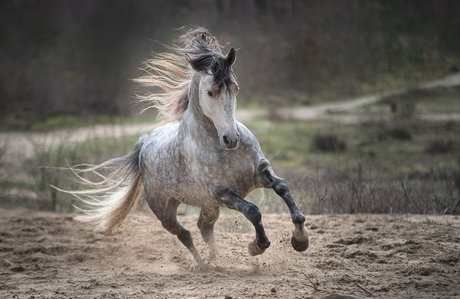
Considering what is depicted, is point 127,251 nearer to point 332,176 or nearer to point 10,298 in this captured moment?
point 10,298

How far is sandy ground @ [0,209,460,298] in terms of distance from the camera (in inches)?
124

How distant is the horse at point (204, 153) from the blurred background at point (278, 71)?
3.73 metres

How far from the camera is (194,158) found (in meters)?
3.54

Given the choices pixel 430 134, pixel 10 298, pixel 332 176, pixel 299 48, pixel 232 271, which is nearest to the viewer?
pixel 10 298

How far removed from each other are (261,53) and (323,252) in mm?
22103

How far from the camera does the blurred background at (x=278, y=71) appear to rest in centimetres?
1281

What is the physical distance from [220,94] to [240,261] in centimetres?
191

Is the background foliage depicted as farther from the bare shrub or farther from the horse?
the horse

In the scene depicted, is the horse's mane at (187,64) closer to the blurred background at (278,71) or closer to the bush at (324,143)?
the blurred background at (278,71)

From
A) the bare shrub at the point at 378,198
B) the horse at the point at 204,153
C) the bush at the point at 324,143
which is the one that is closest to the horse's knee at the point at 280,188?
the horse at the point at 204,153

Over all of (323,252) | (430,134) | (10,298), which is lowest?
(10,298)

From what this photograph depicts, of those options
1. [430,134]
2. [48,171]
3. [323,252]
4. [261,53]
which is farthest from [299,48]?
[323,252]

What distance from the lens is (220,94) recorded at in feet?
10.5

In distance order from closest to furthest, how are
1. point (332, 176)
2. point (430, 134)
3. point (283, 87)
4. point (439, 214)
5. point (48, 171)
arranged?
point (439, 214)
point (48, 171)
point (332, 176)
point (430, 134)
point (283, 87)
